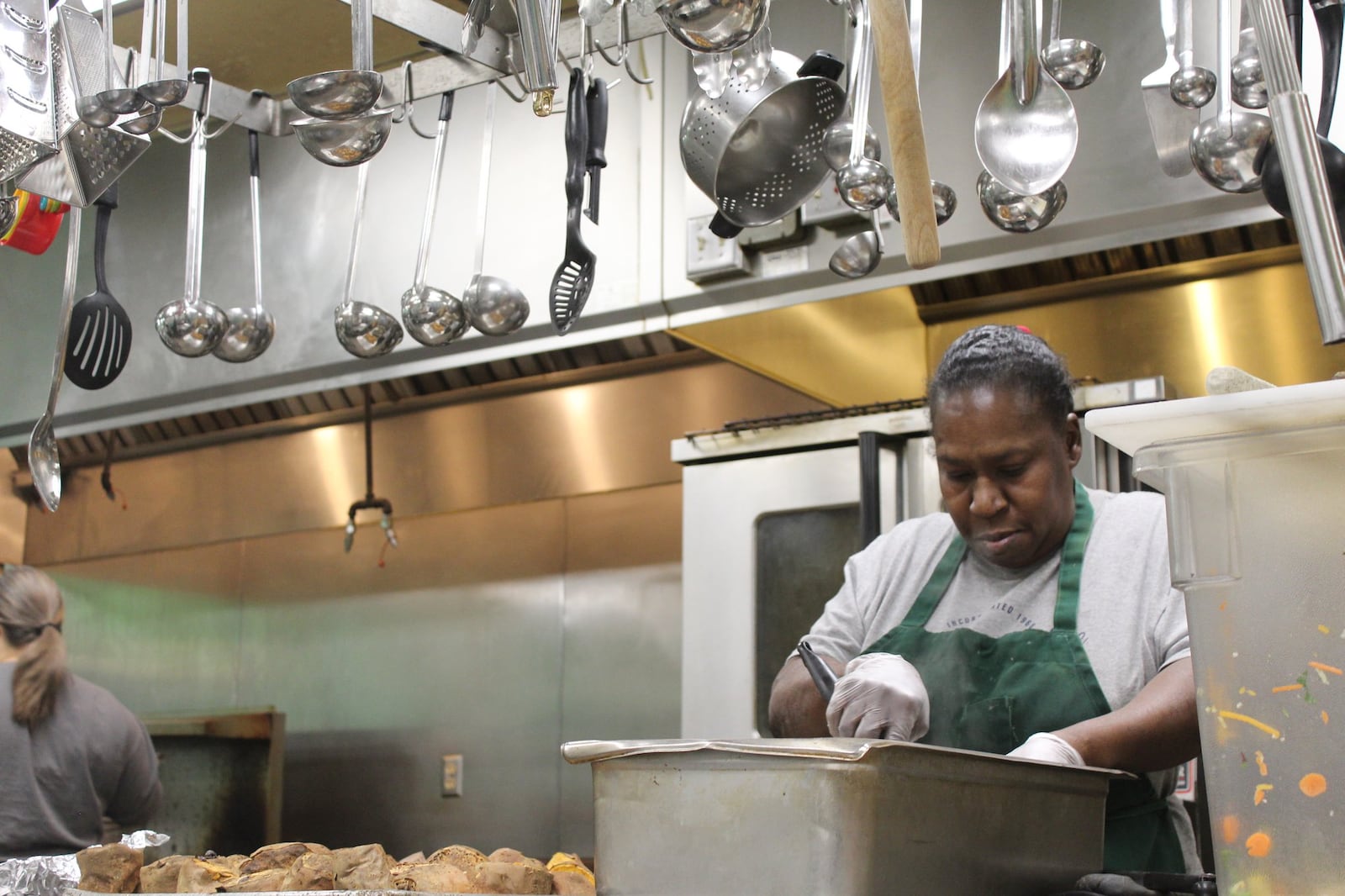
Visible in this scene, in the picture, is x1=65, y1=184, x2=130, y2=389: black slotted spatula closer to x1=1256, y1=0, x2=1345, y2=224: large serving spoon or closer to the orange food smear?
x1=1256, y1=0, x2=1345, y2=224: large serving spoon

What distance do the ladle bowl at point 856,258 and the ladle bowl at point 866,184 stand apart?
0.26 metres

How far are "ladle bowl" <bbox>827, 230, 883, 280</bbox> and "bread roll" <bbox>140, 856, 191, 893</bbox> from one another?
3.21 feet

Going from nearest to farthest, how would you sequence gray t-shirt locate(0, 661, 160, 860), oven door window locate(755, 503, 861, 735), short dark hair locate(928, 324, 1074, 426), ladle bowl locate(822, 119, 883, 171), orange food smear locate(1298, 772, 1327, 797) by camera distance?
orange food smear locate(1298, 772, 1327, 797) → ladle bowl locate(822, 119, 883, 171) → short dark hair locate(928, 324, 1074, 426) → oven door window locate(755, 503, 861, 735) → gray t-shirt locate(0, 661, 160, 860)

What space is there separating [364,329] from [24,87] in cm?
64

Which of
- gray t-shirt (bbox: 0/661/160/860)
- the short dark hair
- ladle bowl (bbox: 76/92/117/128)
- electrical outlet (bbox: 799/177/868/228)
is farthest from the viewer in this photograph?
gray t-shirt (bbox: 0/661/160/860)

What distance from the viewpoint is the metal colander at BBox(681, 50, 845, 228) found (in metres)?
1.63

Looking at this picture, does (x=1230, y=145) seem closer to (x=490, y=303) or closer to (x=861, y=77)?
(x=861, y=77)

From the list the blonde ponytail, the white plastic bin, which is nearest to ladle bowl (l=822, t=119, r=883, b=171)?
the white plastic bin

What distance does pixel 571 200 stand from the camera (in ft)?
5.38

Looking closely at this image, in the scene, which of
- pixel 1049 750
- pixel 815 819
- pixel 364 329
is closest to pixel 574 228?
pixel 364 329

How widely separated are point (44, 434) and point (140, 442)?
92.5 inches

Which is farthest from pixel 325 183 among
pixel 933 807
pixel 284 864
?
pixel 933 807

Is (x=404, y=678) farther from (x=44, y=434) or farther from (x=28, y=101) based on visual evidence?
(x=28, y=101)

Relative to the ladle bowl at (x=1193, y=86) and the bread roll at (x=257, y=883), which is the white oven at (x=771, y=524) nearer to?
the ladle bowl at (x=1193, y=86)
